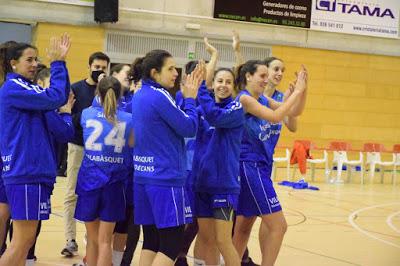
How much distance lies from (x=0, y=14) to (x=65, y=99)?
1087 centimetres

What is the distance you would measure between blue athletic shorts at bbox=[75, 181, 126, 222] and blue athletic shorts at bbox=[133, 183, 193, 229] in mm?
613

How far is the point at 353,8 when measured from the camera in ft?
55.0

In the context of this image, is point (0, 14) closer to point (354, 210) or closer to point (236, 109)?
point (354, 210)

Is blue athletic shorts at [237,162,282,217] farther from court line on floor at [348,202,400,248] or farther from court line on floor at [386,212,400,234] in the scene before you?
court line on floor at [386,212,400,234]

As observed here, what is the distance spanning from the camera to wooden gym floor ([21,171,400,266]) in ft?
19.6

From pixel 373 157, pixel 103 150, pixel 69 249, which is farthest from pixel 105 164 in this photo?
pixel 373 157

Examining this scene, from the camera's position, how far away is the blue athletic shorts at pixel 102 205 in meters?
4.36

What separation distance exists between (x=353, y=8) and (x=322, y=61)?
160cm

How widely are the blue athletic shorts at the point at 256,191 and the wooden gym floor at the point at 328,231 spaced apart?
4.01ft

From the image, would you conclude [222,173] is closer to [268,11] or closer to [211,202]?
[211,202]

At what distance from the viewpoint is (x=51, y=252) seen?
19.0ft

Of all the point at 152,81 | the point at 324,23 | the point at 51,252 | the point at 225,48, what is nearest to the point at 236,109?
the point at 152,81

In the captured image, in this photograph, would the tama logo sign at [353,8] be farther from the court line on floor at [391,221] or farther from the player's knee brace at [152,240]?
the player's knee brace at [152,240]

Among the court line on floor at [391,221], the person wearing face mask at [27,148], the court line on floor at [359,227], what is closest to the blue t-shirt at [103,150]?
the person wearing face mask at [27,148]
